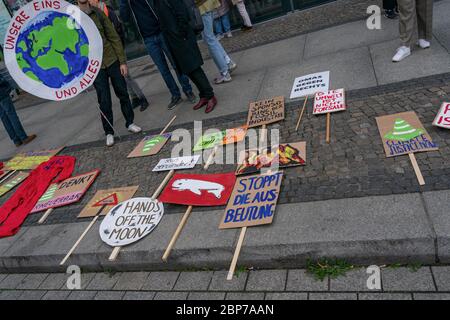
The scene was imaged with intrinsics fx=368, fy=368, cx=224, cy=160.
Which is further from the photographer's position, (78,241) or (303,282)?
(78,241)

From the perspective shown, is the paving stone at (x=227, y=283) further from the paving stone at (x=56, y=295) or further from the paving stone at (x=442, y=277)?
the paving stone at (x=56, y=295)

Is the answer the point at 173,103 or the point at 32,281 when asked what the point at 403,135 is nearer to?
the point at 173,103

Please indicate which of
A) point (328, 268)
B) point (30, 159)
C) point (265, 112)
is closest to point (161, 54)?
point (265, 112)

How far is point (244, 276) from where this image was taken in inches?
114

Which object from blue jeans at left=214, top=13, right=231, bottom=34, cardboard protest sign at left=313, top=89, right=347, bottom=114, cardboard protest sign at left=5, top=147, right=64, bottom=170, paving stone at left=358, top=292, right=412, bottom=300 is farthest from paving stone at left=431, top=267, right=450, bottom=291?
blue jeans at left=214, top=13, right=231, bottom=34

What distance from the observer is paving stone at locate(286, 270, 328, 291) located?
2.59 m

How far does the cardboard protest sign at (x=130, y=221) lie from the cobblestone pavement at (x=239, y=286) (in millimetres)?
328

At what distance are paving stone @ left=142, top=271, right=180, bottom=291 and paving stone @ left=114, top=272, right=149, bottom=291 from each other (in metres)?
0.05

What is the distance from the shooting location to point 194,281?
3004mm

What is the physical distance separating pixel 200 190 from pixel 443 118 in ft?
7.83

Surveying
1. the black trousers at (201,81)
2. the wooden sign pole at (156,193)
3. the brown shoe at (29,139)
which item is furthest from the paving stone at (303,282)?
the brown shoe at (29,139)

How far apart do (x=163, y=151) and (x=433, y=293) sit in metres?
3.46
